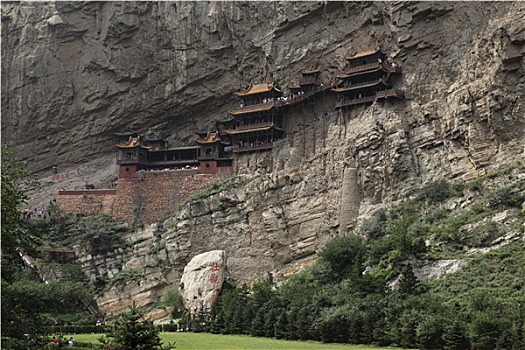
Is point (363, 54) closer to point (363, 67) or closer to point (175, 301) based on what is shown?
point (363, 67)

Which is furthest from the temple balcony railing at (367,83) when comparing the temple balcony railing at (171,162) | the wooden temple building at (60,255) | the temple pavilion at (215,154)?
the wooden temple building at (60,255)

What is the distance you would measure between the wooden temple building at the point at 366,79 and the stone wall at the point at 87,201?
19.8 metres

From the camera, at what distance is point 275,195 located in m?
48.4

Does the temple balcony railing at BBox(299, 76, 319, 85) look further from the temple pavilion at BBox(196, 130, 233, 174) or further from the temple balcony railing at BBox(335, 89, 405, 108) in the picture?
the temple pavilion at BBox(196, 130, 233, 174)

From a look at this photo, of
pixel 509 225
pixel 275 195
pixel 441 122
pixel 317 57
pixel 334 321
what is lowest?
pixel 334 321

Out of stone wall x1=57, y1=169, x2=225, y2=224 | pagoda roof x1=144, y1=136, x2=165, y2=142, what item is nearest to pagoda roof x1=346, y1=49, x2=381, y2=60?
stone wall x1=57, y1=169, x2=225, y2=224

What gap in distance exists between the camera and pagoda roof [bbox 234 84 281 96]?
53781 mm

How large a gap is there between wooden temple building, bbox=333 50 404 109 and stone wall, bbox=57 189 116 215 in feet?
64.8

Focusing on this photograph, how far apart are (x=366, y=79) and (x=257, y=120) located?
9519mm

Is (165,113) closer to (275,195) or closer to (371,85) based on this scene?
(275,195)

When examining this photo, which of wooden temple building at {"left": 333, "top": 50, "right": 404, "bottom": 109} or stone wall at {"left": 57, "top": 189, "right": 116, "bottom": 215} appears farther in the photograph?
stone wall at {"left": 57, "top": 189, "right": 116, "bottom": 215}

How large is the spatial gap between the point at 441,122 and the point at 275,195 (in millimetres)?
11826

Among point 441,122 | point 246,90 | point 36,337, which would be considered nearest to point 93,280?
point 246,90

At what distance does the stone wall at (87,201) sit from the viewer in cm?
5656
